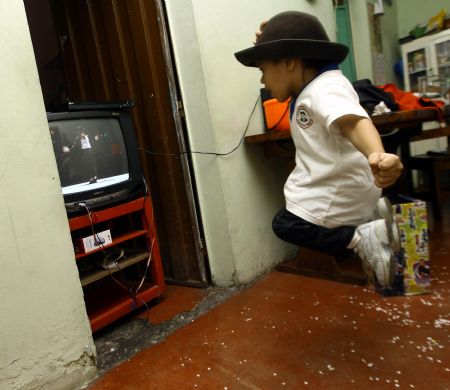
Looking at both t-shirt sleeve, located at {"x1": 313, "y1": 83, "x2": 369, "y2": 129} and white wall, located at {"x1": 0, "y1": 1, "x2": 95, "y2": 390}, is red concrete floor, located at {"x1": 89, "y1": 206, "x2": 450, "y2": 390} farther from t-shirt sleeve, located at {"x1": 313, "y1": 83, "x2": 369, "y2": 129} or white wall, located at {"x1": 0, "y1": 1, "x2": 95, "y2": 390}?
t-shirt sleeve, located at {"x1": 313, "y1": 83, "x2": 369, "y2": 129}

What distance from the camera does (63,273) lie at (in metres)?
1.37

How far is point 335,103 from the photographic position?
107 centimetres

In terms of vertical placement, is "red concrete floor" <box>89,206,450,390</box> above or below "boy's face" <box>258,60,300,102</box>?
below

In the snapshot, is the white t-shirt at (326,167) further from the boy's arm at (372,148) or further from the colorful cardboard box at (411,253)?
the colorful cardboard box at (411,253)

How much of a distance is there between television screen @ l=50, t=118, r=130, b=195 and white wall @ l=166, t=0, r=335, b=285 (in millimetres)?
466

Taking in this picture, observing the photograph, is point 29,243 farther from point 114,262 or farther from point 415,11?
point 415,11

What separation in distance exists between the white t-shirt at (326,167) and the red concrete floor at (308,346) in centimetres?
55

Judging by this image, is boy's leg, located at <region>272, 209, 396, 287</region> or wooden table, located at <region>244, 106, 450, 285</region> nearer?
boy's leg, located at <region>272, 209, 396, 287</region>

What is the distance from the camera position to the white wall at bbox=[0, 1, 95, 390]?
122 centimetres

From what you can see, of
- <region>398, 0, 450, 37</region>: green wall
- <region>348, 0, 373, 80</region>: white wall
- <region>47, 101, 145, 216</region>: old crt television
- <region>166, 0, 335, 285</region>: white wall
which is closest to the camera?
<region>47, 101, 145, 216</region>: old crt television

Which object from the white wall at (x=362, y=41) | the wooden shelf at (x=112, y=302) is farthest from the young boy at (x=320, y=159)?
the white wall at (x=362, y=41)

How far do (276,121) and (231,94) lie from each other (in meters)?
0.33

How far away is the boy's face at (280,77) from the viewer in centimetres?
126

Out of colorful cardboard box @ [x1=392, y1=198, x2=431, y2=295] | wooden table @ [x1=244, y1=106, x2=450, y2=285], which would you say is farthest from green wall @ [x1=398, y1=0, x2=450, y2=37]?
colorful cardboard box @ [x1=392, y1=198, x2=431, y2=295]
